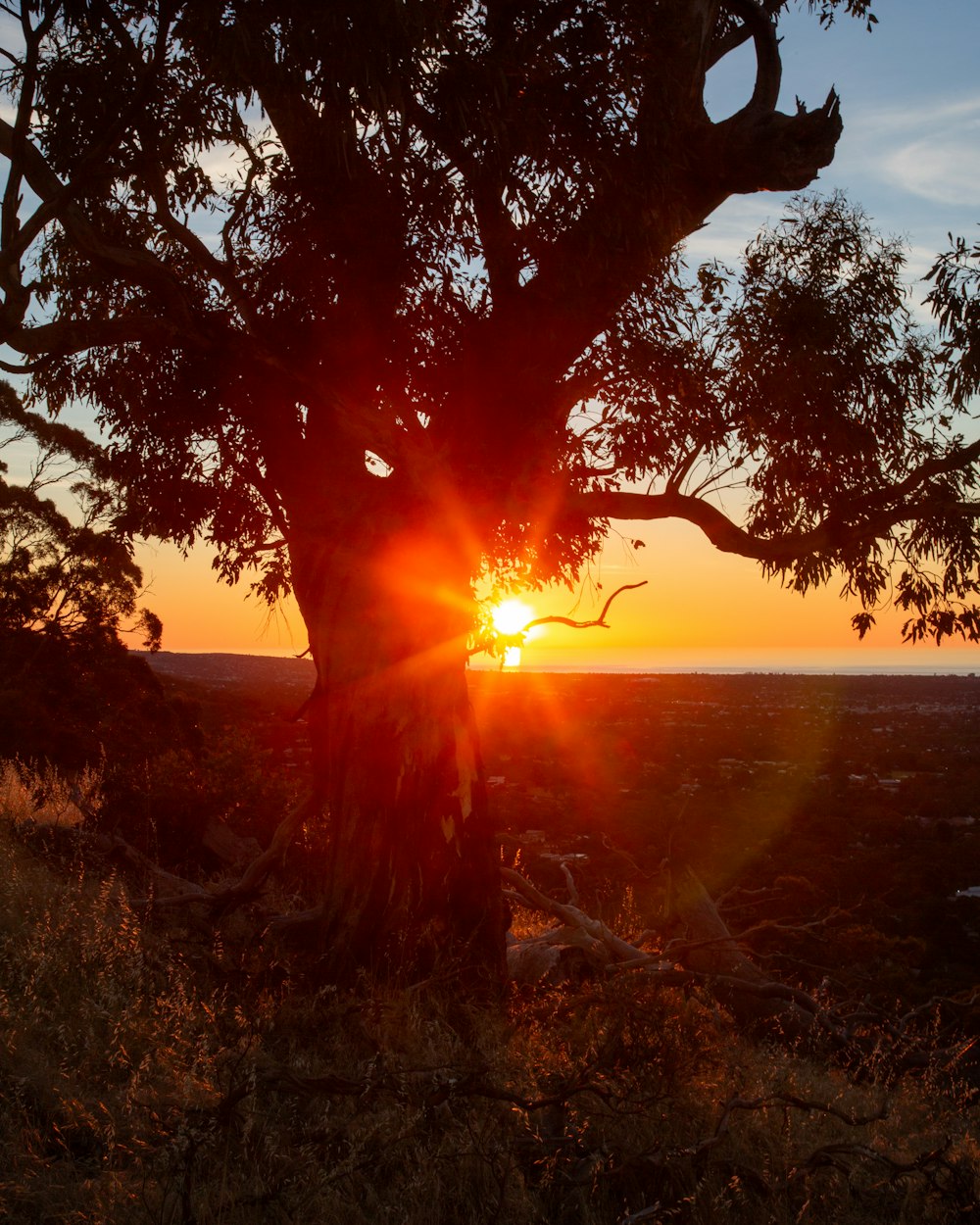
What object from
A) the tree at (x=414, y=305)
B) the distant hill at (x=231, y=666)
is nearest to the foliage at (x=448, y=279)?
the tree at (x=414, y=305)

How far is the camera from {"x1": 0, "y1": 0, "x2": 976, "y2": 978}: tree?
6.42 meters

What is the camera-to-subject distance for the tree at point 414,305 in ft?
21.1

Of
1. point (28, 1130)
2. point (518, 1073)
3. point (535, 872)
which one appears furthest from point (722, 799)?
point (28, 1130)

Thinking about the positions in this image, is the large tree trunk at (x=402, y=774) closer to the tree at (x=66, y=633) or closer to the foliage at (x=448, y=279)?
the foliage at (x=448, y=279)

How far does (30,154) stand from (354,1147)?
256 inches

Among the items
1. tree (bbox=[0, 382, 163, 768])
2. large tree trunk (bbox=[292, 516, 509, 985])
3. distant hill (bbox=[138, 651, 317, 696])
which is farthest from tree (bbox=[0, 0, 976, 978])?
distant hill (bbox=[138, 651, 317, 696])

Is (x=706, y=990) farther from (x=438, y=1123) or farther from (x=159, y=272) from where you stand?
(x=159, y=272)

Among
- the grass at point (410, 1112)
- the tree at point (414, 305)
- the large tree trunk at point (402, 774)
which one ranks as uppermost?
the tree at point (414, 305)

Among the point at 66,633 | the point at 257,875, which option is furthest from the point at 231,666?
the point at 257,875

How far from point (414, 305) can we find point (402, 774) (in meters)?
3.48

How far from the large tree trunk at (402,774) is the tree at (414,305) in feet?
0.07

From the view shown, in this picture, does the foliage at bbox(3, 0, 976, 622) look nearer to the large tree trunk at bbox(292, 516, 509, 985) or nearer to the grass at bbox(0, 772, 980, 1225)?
the large tree trunk at bbox(292, 516, 509, 985)

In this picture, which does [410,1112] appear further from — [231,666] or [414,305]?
[231,666]

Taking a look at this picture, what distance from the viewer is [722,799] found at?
76.2ft
